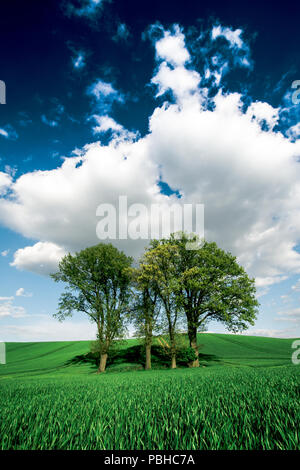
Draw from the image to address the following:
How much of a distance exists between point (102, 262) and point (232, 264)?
19.9 metres

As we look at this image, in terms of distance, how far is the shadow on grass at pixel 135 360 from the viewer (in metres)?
31.9

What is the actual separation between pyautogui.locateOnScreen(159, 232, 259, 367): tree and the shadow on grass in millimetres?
5476

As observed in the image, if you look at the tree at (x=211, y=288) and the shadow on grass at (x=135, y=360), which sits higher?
the tree at (x=211, y=288)

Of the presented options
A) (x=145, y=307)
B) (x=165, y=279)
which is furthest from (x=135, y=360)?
(x=165, y=279)

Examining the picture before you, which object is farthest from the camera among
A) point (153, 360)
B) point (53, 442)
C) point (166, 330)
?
point (153, 360)

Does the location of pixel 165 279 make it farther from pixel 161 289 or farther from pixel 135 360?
pixel 135 360

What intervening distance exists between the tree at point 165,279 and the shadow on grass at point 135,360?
4581mm

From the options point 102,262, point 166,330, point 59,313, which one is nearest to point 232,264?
point 166,330

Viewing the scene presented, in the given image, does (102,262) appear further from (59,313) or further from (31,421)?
(31,421)

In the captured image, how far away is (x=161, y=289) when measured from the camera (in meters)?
30.0

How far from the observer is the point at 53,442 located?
1758 mm
